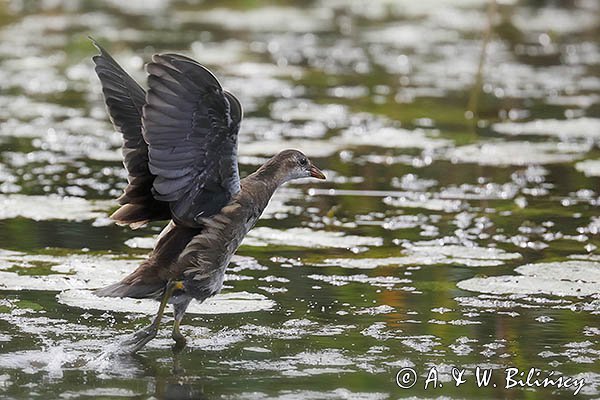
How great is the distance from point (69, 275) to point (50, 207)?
1727mm

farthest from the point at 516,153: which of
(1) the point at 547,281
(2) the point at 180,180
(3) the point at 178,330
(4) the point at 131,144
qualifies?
(3) the point at 178,330

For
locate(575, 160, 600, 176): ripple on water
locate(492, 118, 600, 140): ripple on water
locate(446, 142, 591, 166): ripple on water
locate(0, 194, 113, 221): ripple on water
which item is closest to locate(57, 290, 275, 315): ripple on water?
locate(0, 194, 113, 221): ripple on water

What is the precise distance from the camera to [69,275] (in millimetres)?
7504

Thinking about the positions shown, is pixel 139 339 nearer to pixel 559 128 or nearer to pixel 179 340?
pixel 179 340

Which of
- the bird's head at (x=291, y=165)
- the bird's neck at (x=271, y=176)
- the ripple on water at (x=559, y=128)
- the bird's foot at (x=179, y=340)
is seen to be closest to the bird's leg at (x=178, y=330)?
the bird's foot at (x=179, y=340)

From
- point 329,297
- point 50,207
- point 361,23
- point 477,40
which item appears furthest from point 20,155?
point 361,23

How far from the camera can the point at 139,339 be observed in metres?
6.22

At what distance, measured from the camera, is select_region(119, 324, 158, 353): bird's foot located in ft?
20.3

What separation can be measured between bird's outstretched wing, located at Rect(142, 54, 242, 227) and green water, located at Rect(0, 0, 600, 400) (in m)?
0.71

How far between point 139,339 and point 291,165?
1.33 meters

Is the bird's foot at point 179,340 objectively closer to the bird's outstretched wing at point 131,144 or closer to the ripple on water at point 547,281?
the bird's outstretched wing at point 131,144
